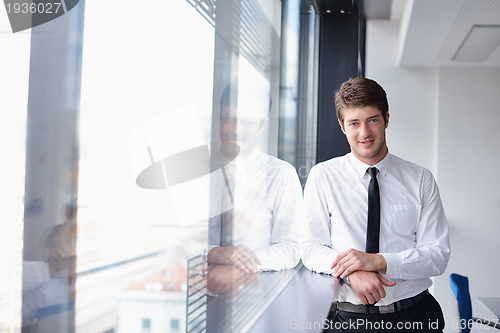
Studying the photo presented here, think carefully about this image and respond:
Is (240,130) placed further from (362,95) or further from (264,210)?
(362,95)

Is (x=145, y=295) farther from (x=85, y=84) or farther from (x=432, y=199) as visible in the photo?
(x=432, y=199)

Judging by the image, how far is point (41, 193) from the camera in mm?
356

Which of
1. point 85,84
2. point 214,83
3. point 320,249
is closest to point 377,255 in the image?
point 320,249

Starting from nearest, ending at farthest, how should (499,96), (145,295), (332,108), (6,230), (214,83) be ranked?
(6,230), (145,295), (214,83), (332,108), (499,96)

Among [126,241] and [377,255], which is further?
[377,255]

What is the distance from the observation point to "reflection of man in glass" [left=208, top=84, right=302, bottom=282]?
2.50 ft

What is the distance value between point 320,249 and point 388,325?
40 cm

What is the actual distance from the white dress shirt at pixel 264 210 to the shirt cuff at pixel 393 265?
353mm

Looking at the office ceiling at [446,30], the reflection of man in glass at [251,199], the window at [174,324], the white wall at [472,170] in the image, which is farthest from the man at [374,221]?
the white wall at [472,170]

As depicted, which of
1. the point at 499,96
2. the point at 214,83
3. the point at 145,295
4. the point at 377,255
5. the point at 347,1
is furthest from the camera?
the point at 499,96

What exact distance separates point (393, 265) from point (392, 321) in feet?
0.91

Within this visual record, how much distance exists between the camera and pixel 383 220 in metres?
1.59

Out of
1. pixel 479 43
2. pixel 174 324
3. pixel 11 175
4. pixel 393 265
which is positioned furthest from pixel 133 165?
pixel 479 43

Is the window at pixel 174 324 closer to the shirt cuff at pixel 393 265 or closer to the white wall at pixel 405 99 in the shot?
the shirt cuff at pixel 393 265
